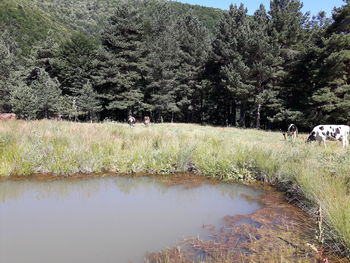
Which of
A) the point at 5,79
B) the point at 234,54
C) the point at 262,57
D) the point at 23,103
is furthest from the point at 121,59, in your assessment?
the point at 5,79

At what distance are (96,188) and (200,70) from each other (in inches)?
1067

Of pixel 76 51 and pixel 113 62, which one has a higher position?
pixel 76 51

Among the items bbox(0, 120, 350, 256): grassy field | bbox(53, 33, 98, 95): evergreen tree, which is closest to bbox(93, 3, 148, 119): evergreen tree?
bbox(53, 33, 98, 95): evergreen tree

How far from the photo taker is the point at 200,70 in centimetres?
3134

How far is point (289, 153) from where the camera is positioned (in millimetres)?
7176

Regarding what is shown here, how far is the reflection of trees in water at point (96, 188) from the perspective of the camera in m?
5.34

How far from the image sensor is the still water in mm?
3291

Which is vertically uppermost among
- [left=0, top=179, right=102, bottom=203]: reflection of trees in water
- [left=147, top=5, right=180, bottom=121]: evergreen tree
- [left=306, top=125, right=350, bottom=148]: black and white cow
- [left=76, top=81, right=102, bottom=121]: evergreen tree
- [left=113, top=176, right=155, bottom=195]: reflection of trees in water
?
[left=147, top=5, right=180, bottom=121]: evergreen tree

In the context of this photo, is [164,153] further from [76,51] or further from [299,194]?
[76,51]

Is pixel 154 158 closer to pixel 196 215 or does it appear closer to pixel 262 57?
pixel 196 215

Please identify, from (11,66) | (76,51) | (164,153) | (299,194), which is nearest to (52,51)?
(76,51)

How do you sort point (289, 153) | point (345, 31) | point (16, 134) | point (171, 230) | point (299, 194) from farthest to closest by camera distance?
point (345, 31) < point (16, 134) < point (289, 153) < point (299, 194) < point (171, 230)

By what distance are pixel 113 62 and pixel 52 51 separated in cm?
1272

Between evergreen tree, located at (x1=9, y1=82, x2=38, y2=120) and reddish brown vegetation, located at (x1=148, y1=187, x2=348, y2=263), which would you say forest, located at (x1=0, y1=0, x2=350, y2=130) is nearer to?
evergreen tree, located at (x1=9, y1=82, x2=38, y2=120)
